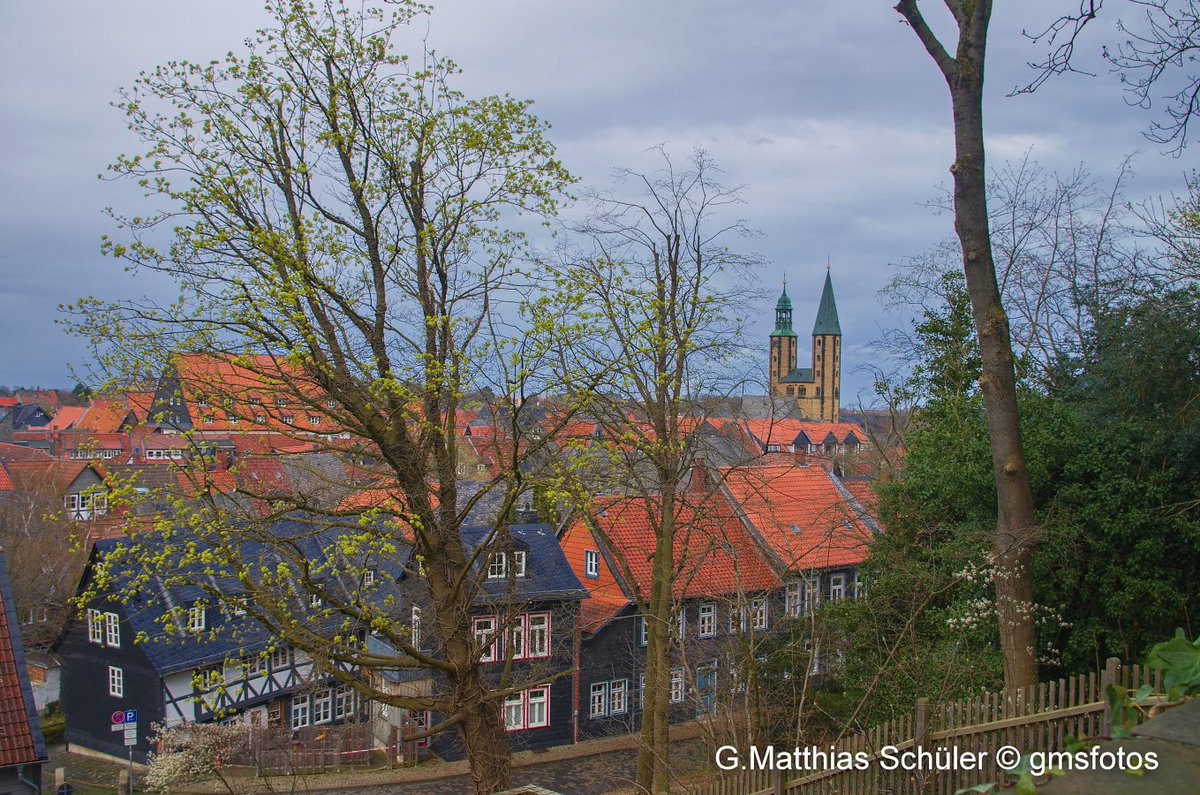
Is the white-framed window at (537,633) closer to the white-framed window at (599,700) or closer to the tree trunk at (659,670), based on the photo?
the white-framed window at (599,700)

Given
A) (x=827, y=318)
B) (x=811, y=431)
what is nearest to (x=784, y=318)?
(x=827, y=318)

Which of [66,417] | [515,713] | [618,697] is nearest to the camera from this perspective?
[515,713]

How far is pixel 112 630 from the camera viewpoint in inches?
944

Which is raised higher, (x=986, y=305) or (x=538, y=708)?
(x=986, y=305)

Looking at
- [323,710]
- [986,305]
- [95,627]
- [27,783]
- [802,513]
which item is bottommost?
[323,710]

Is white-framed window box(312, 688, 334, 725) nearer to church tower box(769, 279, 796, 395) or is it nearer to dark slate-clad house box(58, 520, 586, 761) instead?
dark slate-clad house box(58, 520, 586, 761)

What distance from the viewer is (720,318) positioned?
14312 mm

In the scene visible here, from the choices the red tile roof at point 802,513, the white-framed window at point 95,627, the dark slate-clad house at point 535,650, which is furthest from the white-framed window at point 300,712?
the red tile roof at point 802,513

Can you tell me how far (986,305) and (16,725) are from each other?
1521 cm

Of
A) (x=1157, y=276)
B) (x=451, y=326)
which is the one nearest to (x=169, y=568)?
(x=451, y=326)

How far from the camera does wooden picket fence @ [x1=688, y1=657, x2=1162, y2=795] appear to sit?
6.35 meters

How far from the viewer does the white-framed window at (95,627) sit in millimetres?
24250

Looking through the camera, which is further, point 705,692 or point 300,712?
point 300,712

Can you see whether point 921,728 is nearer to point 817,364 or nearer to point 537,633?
point 537,633
